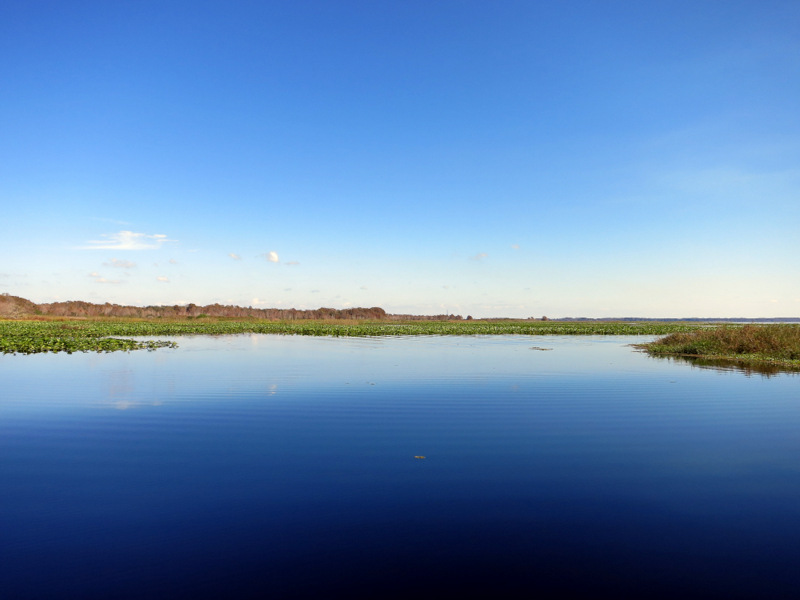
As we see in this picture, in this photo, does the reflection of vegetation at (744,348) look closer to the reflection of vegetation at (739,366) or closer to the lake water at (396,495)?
the reflection of vegetation at (739,366)

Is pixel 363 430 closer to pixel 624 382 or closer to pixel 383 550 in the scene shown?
pixel 383 550

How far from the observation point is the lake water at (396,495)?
471cm

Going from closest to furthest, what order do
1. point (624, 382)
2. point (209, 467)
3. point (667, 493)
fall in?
point (667, 493)
point (209, 467)
point (624, 382)

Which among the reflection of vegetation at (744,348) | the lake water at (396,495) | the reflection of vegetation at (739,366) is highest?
the reflection of vegetation at (744,348)

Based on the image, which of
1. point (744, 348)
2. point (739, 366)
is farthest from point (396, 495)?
point (744, 348)

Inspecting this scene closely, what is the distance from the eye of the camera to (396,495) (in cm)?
674

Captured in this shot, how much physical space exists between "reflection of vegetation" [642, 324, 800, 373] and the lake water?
1061 centimetres

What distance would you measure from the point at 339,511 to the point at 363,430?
14.0 feet

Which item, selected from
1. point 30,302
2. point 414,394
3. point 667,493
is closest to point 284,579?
point 667,493

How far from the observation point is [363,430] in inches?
411

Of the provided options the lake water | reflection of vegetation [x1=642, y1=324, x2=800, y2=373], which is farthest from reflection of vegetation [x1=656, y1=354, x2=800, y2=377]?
the lake water

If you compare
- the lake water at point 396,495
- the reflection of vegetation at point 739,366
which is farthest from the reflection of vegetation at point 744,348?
the lake water at point 396,495

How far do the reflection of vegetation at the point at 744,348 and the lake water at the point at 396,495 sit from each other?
10.6m

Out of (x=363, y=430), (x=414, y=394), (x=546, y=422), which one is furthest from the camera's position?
(x=414, y=394)
